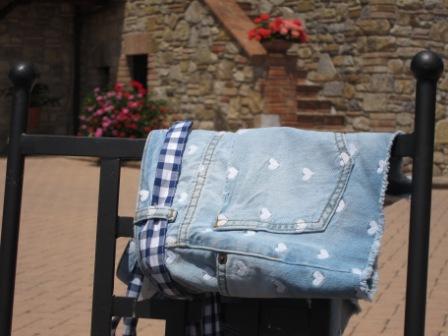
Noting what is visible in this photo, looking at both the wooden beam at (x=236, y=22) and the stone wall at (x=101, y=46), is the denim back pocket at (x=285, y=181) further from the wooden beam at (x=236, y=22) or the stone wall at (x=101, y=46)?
the stone wall at (x=101, y=46)

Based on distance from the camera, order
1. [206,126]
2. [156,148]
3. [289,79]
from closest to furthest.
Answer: [156,148] < [289,79] < [206,126]

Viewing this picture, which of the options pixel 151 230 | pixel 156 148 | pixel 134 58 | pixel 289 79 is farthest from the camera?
pixel 134 58

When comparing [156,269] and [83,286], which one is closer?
[156,269]

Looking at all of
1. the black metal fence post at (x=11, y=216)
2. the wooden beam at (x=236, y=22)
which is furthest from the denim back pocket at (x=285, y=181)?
the wooden beam at (x=236, y=22)

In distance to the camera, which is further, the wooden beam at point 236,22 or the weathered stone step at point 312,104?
the weathered stone step at point 312,104

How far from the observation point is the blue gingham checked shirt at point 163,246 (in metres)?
1.93

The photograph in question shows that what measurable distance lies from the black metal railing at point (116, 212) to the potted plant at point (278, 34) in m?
8.79

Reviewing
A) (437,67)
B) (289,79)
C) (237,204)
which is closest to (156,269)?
(237,204)

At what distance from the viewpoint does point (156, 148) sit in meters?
2.06

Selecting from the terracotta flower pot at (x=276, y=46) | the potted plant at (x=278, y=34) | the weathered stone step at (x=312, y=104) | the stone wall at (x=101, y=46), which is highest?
the stone wall at (x=101, y=46)

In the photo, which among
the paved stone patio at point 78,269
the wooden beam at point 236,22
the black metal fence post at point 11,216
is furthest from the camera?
the wooden beam at point 236,22

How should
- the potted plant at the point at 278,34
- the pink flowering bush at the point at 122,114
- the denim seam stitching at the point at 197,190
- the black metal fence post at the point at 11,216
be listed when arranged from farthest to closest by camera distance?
the pink flowering bush at the point at 122,114
the potted plant at the point at 278,34
the black metal fence post at the point at 11,216
the denim seam stitching at the point at 197,190

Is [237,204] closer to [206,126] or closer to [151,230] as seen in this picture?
[151,230]

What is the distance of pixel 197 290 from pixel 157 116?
10648 mm
